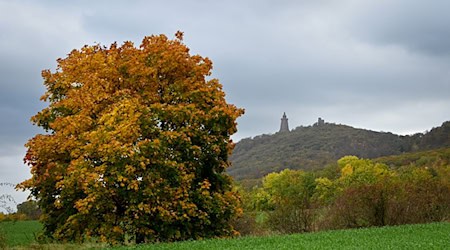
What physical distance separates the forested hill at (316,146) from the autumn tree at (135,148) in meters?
85.8

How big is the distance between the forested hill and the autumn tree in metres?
85.8

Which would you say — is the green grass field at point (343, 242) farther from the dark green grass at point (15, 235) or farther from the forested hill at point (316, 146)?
the forested hill at point (316, 146)

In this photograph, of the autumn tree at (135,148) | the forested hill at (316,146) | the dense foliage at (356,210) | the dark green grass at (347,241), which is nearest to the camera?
the dark green grass at (347,241)

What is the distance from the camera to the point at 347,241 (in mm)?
16578

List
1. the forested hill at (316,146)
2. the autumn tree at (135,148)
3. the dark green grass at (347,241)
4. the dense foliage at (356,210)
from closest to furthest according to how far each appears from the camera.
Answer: the dark green grass at (347,241) → the autumn tree at (135,148) → the dense foliage at (356,210) → the forested hill at (316,146)

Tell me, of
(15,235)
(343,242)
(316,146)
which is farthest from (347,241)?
(316,146)

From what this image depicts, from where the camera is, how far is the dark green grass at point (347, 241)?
15320mm

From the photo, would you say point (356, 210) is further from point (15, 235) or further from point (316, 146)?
point (316, 146)

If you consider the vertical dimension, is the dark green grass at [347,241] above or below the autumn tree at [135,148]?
below

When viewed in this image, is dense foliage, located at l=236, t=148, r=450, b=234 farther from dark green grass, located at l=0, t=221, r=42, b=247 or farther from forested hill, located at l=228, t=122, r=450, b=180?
forested hill, located at l=228, t=122, r=450, b=180

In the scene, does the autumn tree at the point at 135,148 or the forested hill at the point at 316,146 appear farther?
the forested hill at the point at 316,146

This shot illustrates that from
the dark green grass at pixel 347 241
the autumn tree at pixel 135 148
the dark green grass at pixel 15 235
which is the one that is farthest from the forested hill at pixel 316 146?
the dark green grass at pixel 347 241

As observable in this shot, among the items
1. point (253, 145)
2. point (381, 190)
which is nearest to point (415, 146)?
point (253, 145)

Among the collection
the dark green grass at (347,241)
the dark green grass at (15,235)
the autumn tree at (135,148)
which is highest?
the autumn tree at (135,148)
